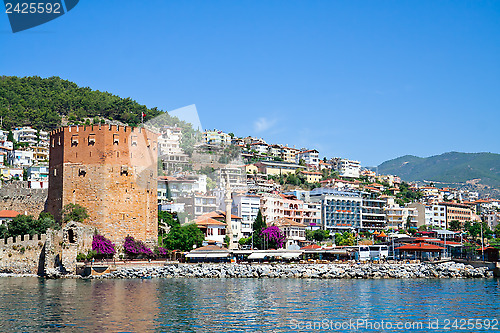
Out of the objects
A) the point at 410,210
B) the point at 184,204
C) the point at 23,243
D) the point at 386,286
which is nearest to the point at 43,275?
the point at 23,243

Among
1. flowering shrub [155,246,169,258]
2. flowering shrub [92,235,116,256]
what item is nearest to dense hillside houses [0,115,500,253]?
flowering shrub [155,246,169,258]

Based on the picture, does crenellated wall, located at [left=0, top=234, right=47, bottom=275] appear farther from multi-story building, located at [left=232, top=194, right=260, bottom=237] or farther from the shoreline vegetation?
multi-story building, located at [left=232, top=194, right=260, bottom=237]

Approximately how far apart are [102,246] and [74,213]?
2.65 metres

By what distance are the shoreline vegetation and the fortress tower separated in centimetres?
284

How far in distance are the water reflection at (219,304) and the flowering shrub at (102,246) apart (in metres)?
4.54

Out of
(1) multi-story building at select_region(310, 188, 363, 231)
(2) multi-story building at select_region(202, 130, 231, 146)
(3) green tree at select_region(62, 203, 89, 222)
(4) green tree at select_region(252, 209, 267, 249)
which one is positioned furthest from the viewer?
(2) multi-story building at select_region(202, 130, 231, 146)

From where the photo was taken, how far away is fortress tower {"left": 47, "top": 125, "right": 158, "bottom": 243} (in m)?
32.9

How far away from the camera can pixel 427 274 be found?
103 ft

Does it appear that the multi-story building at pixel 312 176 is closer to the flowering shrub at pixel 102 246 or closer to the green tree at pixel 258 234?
the green tree at pixel 258 234

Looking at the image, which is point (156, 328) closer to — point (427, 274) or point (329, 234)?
point (427, 274)

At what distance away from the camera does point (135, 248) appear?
108 feet

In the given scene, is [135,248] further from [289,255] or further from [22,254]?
[289,255]

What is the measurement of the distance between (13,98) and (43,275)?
62665mm

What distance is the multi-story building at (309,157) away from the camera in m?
105
